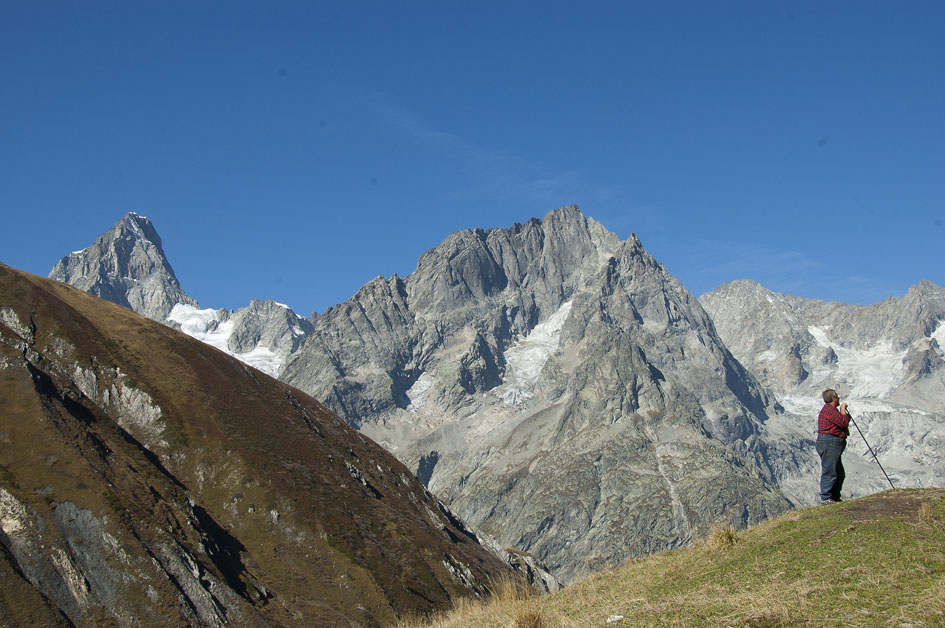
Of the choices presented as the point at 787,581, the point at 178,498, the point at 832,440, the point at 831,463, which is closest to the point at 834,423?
the point at 832,440

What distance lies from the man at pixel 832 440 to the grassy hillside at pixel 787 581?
1.11 metres

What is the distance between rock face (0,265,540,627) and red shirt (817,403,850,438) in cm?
5593

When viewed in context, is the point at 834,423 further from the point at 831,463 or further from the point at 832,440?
the point at 831,463

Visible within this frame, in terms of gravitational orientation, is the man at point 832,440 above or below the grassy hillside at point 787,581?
above

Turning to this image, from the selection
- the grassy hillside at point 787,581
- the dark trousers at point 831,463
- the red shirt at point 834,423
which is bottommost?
the grassy hillside at point 787,581

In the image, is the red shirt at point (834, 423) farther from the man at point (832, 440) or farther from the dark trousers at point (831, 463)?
the dark trousers at point (831, 463)

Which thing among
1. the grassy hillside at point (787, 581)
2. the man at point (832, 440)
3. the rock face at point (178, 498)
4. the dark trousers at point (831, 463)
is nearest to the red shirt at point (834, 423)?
the man at point (832, 440)

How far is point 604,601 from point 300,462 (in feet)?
304

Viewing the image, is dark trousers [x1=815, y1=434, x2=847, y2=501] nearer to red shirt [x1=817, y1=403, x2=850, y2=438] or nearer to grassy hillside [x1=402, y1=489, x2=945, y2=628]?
red shirt [x1=817, y1=403, x2=850, y2=438]

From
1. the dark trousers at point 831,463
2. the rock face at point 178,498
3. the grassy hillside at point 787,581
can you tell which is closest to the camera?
the grassy hillside at point 787,581

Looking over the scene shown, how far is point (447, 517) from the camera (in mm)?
137500

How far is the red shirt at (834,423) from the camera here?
22219mm

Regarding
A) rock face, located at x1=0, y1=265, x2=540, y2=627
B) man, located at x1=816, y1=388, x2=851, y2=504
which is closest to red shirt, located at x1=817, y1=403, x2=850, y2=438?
man, located at x1=816, y1=388, x2=851, y2=504

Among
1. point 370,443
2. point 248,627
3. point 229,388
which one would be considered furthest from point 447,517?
point 248,627
